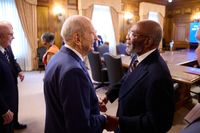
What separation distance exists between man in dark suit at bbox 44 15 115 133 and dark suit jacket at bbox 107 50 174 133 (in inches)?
7.9

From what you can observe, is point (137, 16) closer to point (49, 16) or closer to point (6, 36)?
point (49, 16)

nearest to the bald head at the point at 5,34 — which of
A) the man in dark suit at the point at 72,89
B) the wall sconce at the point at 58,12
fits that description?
the man in dark suit at the point at 72,89

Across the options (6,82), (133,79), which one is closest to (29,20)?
(6,82)

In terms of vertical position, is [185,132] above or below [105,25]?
below

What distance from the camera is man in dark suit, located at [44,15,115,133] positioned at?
1.02 metres

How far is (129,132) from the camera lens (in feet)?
4.24

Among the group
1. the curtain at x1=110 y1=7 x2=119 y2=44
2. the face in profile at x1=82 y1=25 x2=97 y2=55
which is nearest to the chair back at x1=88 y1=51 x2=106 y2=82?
the face in profile at x1=82 y1=25 x2=97 y2=55

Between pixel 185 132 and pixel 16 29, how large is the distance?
250 inches

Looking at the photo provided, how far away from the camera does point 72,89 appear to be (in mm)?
1008

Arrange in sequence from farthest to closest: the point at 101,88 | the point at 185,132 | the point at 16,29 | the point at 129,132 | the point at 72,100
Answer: the point at 16,29 → the point at 101,88 → the point at 129,132 → the point at 72,100 → the point at 185,132

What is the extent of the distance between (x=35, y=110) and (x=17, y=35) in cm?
362

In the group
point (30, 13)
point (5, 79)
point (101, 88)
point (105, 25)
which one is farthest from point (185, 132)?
point (105, 25)

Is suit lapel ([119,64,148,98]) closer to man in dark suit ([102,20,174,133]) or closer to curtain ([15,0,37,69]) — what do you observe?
man in dark suit ([102,20,174,133])

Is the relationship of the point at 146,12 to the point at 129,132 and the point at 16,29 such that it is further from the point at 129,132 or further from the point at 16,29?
the point at 129,132
